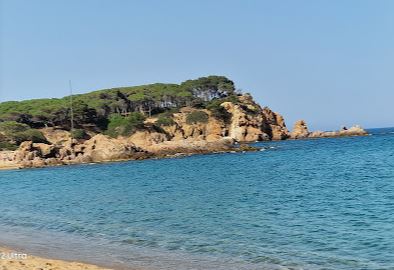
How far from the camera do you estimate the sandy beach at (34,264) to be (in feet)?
43.8

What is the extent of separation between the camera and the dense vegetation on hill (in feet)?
309

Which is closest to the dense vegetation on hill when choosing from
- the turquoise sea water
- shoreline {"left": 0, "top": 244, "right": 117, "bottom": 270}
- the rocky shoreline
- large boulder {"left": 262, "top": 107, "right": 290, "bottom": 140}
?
the rocky shoreline

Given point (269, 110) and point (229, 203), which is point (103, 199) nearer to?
point (229, 203)

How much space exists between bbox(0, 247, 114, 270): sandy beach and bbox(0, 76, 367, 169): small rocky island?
2342 inches

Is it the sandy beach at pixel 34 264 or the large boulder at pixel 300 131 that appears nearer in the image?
the sandy beach at pixel 34 264

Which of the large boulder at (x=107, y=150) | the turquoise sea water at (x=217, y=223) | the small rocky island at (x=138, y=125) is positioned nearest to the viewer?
the turquoise sea water at (x=217, y=223)

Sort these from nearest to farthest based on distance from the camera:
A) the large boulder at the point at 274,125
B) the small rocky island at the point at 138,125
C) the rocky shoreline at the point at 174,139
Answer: the rocky shoreline at the point at 174,139, the small rocky island at the point at 138,125, the large boulder at the point at 274,125

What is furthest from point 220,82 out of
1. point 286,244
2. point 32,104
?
point 286,244

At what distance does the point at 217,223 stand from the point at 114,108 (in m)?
98.6

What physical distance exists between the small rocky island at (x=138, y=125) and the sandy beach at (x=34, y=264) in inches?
2342

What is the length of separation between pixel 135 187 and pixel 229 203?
42.7 feet

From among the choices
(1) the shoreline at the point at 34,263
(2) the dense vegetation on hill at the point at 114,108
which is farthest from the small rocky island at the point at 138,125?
(1) the shoreline at the point at 34,263

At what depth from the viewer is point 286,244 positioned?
53.6 feet

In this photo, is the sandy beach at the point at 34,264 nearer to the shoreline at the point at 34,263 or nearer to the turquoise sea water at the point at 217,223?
the shoreline at the point at 34,263
